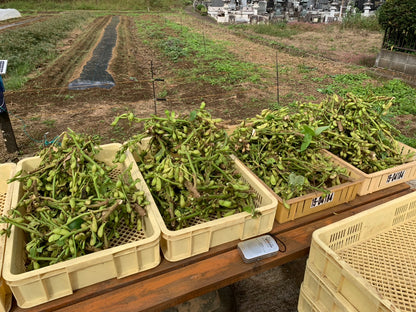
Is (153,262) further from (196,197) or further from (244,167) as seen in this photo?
(244,167)

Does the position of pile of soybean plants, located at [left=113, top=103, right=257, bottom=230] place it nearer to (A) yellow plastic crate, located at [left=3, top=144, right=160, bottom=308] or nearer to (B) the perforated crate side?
(B) the perforated crate side

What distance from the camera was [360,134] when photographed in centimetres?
301

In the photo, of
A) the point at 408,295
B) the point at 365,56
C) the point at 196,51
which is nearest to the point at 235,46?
the point at 196,51

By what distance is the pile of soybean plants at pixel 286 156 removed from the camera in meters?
2.46

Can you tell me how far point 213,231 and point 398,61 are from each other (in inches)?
428

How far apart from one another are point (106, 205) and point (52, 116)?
20.5 ft

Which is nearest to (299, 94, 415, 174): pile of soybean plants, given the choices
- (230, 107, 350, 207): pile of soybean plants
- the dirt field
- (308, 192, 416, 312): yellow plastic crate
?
(230, 107, 350, 207): pile of soybean plants

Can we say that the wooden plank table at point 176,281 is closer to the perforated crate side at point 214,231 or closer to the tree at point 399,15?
the perforated crate side at point 214,231

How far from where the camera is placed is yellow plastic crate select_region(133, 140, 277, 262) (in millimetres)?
1909

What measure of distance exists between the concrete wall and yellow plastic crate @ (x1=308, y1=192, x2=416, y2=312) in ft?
30.2

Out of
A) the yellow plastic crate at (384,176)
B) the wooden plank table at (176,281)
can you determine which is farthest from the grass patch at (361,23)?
the wooden plank table at (176,281)

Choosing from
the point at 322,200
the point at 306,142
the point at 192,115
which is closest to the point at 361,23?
the point at 306,142

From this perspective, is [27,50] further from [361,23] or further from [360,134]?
[361,23]

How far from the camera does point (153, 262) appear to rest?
1952 millimetres
